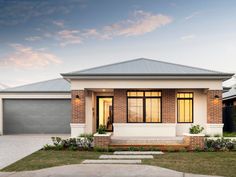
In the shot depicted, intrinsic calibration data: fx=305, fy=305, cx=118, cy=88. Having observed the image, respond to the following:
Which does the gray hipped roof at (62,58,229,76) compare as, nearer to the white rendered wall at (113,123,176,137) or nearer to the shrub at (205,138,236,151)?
the white rendered wall at (113,123,176,137)

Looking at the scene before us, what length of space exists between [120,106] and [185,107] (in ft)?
12.4

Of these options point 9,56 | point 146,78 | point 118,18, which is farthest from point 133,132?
point 9,56

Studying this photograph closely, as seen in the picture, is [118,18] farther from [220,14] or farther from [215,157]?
[215,157]

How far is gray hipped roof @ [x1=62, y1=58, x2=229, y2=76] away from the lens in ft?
52.5

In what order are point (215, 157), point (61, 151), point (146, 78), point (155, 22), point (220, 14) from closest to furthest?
point (215, 157) < point (61, 151) < point (146, 78) < point (220, 14) < point (155, 22)

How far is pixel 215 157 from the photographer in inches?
457

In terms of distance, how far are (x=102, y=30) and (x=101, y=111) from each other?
5.65 meters

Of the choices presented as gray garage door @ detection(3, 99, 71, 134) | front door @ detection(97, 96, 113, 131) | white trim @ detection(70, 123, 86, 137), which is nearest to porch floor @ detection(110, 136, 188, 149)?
white trim @ detection(70, 123, 86, 137)

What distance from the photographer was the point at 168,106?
17125mm

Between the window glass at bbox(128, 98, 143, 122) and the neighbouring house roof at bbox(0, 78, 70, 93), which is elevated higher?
the neighbouring house roof at bbox(0, 78, 70, 93)

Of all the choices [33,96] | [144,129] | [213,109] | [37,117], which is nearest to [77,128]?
[144,129]

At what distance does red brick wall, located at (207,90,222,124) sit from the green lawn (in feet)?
12.3

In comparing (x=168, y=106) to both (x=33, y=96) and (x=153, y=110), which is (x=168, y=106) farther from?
(x=33, y=96)

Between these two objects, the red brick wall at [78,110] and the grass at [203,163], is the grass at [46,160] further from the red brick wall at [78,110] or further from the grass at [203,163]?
the red brick wall at [78,110]
